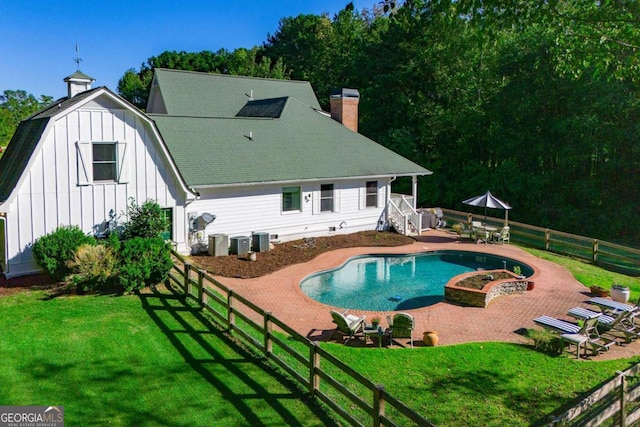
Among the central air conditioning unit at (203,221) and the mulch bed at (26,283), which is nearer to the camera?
the mulch bed at (26,283)

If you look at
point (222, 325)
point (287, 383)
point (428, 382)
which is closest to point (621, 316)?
point (428, 382)

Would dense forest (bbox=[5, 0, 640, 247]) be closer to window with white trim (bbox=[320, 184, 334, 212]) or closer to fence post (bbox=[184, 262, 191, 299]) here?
window with white trim (bbox=[320, 184, 334, 212])

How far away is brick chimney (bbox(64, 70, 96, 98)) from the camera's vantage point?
709 inches

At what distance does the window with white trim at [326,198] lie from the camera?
23625 millimetres

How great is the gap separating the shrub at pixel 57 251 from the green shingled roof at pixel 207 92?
1458 centimetres

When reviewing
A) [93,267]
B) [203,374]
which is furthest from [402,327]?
[93,267]

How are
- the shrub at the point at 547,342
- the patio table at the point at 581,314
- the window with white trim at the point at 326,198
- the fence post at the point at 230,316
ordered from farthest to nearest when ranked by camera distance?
the window with white trim at the point at 326,198, the patio table at the point at 581,314, the fence post at the point at 230,316, the shrub at the point at 547,342

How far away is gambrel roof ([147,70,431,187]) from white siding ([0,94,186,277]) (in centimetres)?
189

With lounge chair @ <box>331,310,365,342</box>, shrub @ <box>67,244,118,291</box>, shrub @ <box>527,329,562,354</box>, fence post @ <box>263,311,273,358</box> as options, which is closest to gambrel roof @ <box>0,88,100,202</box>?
shrub @ <box>67,244,118,291</box>

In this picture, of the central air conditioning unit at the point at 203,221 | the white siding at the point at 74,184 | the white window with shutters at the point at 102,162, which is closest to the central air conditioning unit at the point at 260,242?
the central air conditioning unit at the point at 203,221

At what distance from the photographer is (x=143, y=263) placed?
14219 millimetres

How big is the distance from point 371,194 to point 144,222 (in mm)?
12260

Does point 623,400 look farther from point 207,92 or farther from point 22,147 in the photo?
point 207,92

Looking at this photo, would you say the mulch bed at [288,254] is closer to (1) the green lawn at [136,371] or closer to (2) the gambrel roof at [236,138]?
(2) the gambrel roof at [236,138]
